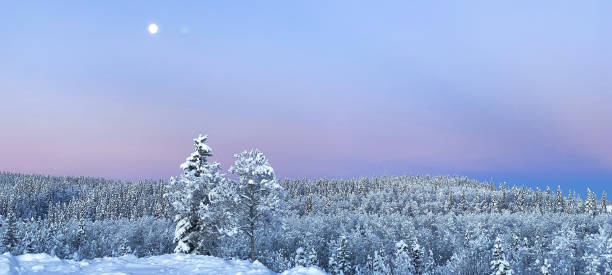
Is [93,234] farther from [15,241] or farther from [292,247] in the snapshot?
[292,247]

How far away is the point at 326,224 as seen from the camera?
455ft

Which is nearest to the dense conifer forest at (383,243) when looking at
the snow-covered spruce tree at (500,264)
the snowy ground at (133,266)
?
the snow-covered spruce tree at (500,264)

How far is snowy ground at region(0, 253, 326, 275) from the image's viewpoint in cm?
1430

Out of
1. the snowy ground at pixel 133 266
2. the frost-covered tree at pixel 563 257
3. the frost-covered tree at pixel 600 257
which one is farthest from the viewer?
the frost-covered tree at pixel 563 257

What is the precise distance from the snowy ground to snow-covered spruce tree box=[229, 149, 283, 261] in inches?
717

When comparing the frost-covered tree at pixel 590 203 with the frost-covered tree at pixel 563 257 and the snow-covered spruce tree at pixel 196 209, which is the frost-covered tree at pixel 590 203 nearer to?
the frost-covered tree at pixel 563 257

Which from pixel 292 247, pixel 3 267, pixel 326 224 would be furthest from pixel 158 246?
pixel 3 267

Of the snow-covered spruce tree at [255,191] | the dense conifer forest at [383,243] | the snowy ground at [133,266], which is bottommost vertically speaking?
the dense conifer forest at [383,243]

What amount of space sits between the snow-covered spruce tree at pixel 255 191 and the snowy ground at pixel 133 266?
59.8 feet

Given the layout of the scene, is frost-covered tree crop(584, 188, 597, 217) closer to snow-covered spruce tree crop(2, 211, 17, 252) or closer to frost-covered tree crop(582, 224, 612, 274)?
frost-covered tree crop(582, 224, 612, 274)

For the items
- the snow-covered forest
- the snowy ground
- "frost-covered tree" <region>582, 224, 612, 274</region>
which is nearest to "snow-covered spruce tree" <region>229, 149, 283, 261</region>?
the snow-covered forest

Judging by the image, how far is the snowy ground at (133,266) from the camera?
46.9ft

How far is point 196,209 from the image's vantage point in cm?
4009

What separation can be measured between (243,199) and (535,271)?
78637 millimetres
